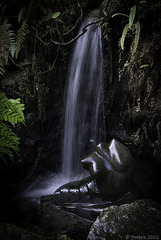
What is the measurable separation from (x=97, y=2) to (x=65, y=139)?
15.4 feet

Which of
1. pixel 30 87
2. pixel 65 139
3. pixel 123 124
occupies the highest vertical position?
pixel 30 87

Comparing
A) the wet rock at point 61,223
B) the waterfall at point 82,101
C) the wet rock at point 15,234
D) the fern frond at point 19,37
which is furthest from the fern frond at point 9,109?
the waterfall at point 82,101

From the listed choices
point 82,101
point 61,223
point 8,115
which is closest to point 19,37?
point 8,115

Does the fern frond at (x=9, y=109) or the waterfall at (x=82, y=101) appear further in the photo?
the waterfall at (x=82, y=101)

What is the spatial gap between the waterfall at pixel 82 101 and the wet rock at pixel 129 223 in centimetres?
308

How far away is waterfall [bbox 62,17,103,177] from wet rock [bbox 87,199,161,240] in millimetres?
3081

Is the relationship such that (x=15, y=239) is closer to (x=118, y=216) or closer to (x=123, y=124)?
(x=118, y=216)

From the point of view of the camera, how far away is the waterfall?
455 centimetres

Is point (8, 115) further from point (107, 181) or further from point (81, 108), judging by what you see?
point (81, 108)

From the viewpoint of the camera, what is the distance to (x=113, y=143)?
9.64 feet

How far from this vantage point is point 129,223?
1.65m

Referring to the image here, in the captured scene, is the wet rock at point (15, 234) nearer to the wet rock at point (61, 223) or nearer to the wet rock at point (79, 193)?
the wet rock at point (61, 223)

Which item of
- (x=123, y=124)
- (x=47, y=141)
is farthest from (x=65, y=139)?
(x=123, y=124)

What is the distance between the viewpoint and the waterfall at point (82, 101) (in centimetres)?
455
